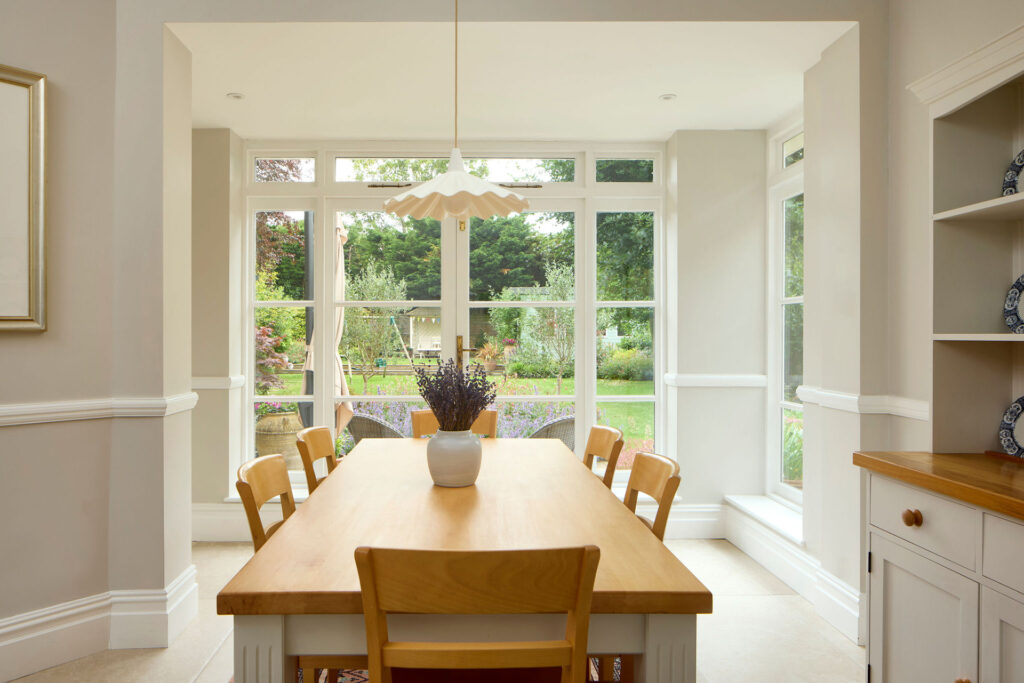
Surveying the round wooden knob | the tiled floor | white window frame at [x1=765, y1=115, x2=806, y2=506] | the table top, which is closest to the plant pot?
the tiled floor

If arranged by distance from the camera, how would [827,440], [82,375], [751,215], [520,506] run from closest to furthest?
[520,506]
[82,375]
[827,440]
[751,215]

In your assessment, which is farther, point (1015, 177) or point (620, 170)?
point (620, 170)

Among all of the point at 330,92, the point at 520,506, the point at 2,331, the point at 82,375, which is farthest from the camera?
the point at 330,92

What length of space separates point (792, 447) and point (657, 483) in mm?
2335

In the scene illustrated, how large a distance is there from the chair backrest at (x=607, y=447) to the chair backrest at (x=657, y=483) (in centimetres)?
24

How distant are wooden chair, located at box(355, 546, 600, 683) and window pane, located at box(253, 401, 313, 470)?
3530 mm

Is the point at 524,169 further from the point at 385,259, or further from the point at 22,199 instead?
the point at 22,199

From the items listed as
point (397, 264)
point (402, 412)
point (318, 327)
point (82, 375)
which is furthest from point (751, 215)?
point (82, 375)

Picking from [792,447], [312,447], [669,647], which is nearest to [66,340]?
[312,447]

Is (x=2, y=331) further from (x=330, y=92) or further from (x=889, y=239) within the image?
(x=889, y=239)

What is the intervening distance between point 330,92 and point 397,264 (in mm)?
1265

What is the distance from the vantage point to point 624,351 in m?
4.54

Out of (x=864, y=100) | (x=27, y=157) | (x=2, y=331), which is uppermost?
(x=864, y=100)

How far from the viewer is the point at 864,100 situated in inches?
110
